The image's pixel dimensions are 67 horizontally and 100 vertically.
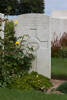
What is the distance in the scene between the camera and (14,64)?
18.8 feet

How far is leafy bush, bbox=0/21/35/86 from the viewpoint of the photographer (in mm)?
5285

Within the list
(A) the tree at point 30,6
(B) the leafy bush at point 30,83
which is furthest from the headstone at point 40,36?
(A) the tree at point 30,6

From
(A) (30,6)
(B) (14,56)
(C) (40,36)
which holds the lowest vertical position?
(B) (14,56)

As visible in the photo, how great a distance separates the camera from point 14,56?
5.70 meters

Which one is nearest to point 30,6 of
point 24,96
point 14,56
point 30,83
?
point 14,56

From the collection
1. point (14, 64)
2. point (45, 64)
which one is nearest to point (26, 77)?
point (14, 64)

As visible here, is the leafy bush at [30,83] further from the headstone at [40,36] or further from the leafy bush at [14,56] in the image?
the headstone at [40,36]

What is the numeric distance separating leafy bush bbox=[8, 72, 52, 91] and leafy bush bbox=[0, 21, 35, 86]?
0.16 metres

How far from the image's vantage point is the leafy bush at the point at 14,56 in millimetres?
5285

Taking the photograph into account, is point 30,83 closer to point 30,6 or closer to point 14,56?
point 14,56

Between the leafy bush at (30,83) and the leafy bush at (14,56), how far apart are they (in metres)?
0.16

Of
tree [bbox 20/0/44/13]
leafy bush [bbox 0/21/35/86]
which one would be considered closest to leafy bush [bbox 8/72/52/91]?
leafy bush [bbox 0/21/35/86]

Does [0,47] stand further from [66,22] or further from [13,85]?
[66,22]

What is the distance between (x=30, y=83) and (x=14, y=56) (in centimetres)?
72
